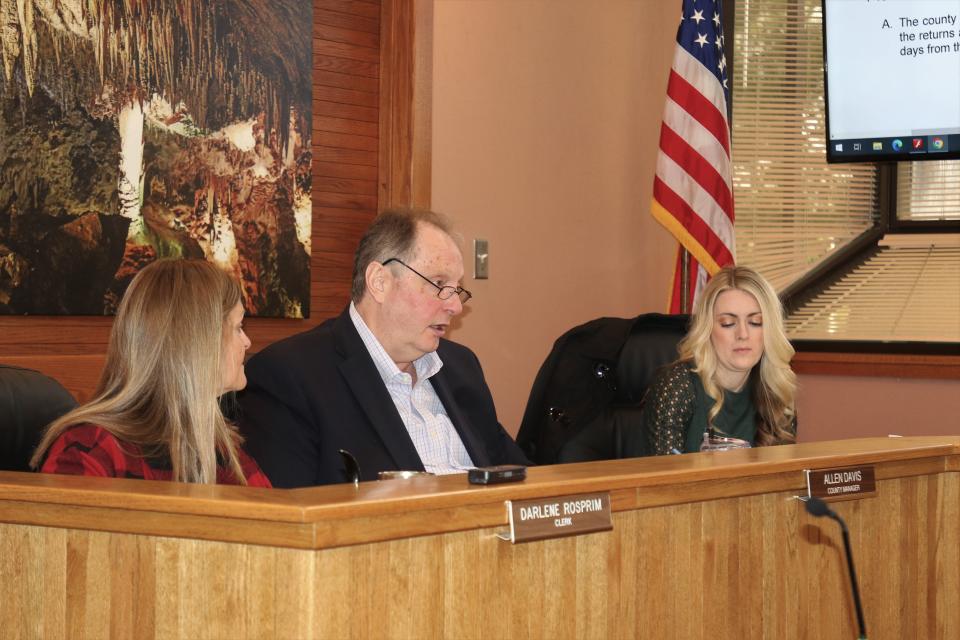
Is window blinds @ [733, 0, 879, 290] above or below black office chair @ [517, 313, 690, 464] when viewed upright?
above

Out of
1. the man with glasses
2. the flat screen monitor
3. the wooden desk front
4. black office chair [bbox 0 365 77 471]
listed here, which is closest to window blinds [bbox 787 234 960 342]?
the flat screen monitor

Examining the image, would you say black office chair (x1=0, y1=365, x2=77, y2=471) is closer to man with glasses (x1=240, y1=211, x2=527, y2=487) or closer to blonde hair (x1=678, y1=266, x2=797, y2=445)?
man with glasses (x1=240, y1=211, x2=527, y2=487)

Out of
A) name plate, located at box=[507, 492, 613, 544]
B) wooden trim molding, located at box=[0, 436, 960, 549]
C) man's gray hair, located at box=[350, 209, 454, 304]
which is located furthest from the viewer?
man's gray hair, located at box=[350, 209, 454, 304]

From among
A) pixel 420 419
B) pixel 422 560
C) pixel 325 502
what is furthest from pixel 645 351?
pixel 325 502

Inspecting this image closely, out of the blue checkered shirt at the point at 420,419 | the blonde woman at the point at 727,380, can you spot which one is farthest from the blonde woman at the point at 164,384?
the blonde woman at the point at 727,380

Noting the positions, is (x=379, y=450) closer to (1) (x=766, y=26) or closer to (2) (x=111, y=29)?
(2) (x=111, y=29)

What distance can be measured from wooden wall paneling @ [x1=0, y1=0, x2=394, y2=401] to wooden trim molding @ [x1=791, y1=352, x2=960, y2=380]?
69.7 inches

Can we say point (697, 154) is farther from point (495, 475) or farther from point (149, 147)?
point (495, 475)

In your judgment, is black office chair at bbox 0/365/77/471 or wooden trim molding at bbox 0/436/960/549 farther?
black office chair at bbox 0/365/77/471

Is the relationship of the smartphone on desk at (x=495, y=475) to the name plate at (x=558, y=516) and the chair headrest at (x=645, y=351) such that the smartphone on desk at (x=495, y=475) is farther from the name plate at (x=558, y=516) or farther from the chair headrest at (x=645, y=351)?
the chair headrest at (x=645, y=351)

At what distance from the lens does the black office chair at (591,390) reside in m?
3.31

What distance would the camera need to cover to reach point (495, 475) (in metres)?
1.50

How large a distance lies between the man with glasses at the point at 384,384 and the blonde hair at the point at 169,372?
1.51ft

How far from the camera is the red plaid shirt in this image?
181cm
